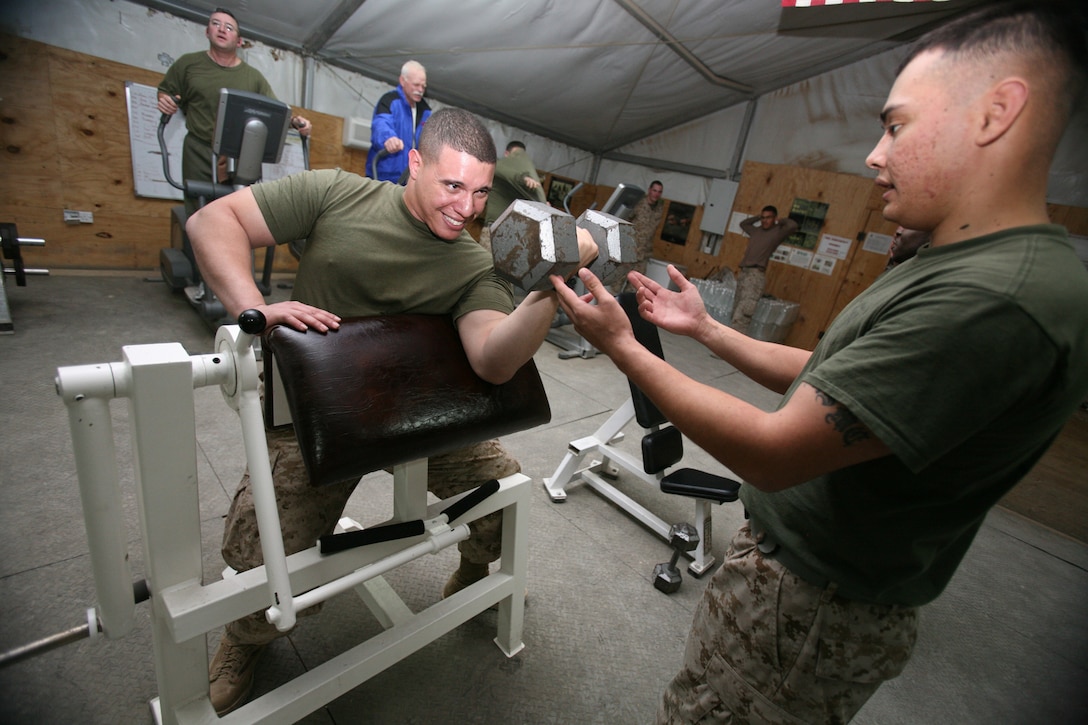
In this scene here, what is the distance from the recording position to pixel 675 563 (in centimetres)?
193

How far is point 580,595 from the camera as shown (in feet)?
6.00

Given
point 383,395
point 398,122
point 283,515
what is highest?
point 398,122

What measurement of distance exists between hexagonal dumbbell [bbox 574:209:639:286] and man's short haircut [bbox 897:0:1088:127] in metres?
0.57

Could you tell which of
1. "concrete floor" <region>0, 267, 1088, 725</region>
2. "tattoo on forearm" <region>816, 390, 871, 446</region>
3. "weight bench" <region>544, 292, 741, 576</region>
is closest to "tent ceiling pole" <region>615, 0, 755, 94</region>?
"weight bench" <region>544, 292, 741, 576</region>

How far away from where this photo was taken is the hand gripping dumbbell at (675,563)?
1902mm

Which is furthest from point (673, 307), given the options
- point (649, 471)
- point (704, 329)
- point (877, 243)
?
point (877, 243)

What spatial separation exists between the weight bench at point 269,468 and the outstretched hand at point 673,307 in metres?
0.37

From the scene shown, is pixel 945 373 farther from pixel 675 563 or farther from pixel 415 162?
pixel 675 563

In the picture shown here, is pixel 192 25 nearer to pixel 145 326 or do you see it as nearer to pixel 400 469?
pixel 145 326

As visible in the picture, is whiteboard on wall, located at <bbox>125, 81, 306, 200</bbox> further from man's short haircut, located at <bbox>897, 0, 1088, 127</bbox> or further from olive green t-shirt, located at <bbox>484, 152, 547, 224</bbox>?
man's short haircut, located at <bbox>897, 0, 1088, 127</bbox>

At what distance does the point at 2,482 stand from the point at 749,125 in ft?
25.3

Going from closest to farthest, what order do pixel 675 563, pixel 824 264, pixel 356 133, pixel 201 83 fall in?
1. pixel 675 563
2. pixel 201 83
3. pixel 356 133
4. pixel 824 264

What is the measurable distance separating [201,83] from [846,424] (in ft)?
14.2

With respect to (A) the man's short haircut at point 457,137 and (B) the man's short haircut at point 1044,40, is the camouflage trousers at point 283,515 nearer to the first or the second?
(A) the man's short haircut at point 457,137
